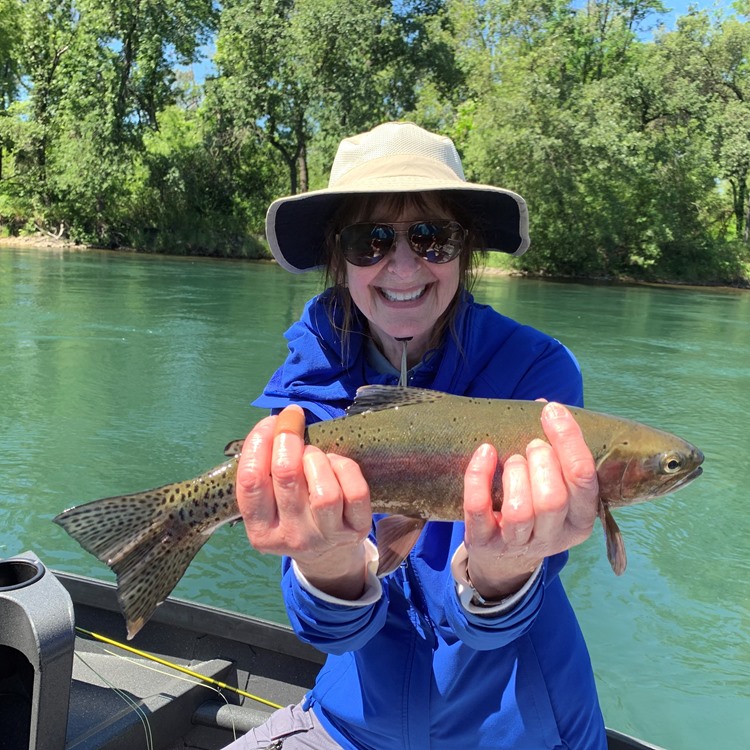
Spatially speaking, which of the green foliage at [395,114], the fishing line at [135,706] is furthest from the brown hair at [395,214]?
the green foliage at [395,114]

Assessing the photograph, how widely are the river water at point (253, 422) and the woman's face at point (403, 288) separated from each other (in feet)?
11.9

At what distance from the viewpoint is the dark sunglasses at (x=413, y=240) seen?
2.56 meters

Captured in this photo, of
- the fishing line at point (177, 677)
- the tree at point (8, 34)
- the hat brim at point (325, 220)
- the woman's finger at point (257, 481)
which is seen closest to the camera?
the woman's finger at point (257, 481)

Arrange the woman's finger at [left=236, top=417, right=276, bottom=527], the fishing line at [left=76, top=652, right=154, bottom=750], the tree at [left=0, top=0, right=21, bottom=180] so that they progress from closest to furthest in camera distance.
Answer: the woman's finger at [left=236, top=417, right=276, bottom=527] < the fishing line at [left=76, top=652, right=154, bottom=750] < the tree at [left=0, top=0, right=21, bottom=180]

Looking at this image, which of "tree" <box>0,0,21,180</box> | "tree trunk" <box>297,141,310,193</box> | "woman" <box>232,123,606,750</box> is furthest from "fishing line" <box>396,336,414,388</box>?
"tree" <box>0,0,21,180</box>

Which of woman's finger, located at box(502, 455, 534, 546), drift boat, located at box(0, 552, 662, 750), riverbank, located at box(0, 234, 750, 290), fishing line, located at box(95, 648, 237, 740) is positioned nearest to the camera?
woman's finger, located at box(502, 455, 534, 546)

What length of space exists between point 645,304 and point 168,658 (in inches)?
1102

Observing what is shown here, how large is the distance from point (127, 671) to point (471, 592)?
2.18m

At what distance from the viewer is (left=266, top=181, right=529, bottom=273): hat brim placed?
2713mm

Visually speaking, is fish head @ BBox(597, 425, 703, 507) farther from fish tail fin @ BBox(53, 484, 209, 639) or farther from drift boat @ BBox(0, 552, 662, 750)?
drift boat @ BBox(0, 552, 662, 750)

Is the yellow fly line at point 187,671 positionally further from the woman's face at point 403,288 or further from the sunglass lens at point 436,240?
the sunglass lens at point 436,240

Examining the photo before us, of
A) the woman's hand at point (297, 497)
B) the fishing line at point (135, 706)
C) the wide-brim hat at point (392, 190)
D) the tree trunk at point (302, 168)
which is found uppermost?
the tree trunk at point (302, 168)

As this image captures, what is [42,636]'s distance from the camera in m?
2.38

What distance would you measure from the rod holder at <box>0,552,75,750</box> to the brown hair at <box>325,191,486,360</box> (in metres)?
1.35
